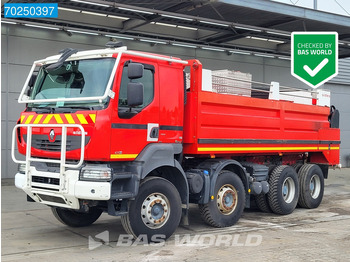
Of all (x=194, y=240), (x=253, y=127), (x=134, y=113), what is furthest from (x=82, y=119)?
(x=253, y=127)

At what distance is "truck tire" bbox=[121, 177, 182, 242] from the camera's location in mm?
6652

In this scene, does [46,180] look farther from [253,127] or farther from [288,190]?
[288,190]

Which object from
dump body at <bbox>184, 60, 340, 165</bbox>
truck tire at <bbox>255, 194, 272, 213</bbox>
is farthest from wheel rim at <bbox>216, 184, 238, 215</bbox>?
truck tire at <bbox>255, 194, 272, 213</bbox>

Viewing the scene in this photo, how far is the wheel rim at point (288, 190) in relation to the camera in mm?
9750

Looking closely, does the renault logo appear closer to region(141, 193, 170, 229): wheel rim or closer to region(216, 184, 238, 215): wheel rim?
region(141, 193, 170, 229): wheel rim

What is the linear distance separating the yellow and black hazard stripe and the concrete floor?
5.72 ft

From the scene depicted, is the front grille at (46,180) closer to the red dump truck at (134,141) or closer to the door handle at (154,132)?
the red dump truck at (134,141)

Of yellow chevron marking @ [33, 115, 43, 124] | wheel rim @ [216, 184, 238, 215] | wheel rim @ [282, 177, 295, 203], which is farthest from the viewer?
wheel rim @ [282, 177, 295, 203]

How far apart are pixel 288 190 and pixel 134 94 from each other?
4.85 m

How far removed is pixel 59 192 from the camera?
6375 mm

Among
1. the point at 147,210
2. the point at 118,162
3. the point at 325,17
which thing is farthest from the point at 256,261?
the point at 325,17

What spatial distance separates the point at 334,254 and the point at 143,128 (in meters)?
3.07

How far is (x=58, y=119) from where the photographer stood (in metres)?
6.65

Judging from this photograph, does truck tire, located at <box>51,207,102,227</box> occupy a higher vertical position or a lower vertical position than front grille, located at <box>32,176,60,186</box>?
lower
